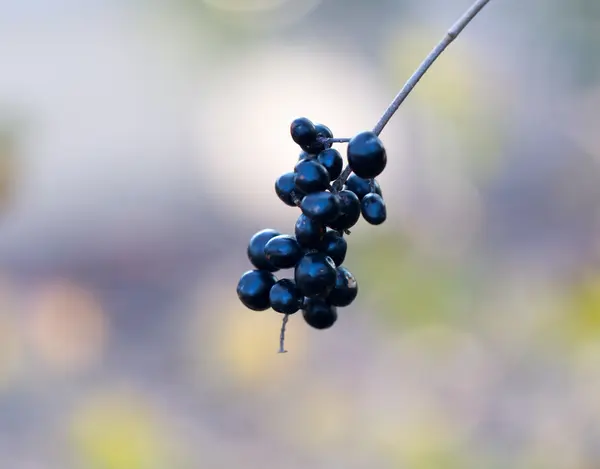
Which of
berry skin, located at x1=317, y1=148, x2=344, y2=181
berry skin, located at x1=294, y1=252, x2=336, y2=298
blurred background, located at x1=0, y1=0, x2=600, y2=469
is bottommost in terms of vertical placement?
berry skin, located at x1=294, y1=252, x2=336, y2=298

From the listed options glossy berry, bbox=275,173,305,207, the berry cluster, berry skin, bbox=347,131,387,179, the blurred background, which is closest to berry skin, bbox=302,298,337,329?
the berry cluster

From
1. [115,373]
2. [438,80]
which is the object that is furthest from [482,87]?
[115,373]

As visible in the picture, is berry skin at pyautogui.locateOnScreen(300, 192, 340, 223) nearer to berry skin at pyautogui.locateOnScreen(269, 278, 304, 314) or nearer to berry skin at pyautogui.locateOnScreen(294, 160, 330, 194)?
berry skin at pyautogui.locateOnScreen(294, 160, 330, 194)

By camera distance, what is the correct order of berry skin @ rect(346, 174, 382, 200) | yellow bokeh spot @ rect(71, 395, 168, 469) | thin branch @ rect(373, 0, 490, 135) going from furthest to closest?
yellow bokeh spot @ rect(71, 395, 168, 469), berry skin @ rect(346, 174, 382, 200), thin branch @ rect(373, 0, 490, 135)

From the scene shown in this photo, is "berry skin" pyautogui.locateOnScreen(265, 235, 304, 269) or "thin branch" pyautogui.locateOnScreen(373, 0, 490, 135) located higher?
"thin branch" pyautogui.locateOnScreen(373, 0, 490, 135)

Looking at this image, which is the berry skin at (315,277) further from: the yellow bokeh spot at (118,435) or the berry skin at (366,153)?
the yellow bokeh spot at (118,435)

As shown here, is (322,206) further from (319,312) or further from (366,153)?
(319,312)
